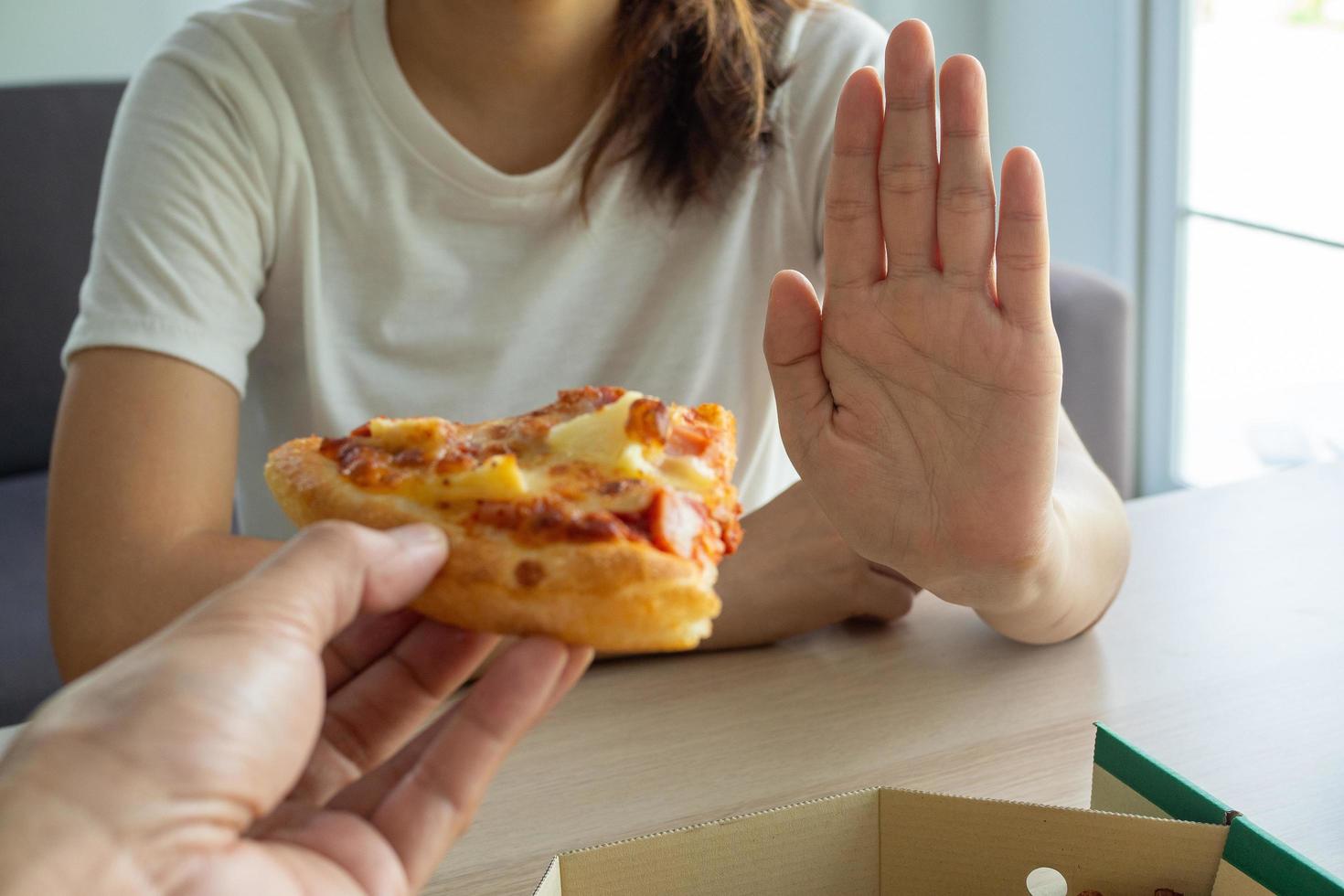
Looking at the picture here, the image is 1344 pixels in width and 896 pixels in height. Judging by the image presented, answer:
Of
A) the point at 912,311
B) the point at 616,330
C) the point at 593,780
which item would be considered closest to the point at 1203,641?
the point at 912,311

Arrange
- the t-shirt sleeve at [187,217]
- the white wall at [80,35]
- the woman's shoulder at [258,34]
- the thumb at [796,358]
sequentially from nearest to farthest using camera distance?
1. the thumb at [796,358]
2. the t-shirt sleeve at [187,217]
3. the woman's shoulder at [258,34]
4. the white wall at [80,35]

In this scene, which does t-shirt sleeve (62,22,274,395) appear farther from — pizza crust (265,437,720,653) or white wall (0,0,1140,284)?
white wall (0,0,1140,284)

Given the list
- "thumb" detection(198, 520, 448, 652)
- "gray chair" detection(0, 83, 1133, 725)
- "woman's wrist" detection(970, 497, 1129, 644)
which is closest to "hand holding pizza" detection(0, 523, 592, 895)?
"thumb" detection(198, 520, 448, 652)

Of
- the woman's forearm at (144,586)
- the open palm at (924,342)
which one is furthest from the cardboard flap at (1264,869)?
the woman's forearm at (144,586)

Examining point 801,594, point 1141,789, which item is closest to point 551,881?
point 1141,789

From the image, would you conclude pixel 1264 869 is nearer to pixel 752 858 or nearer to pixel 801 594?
pixel 752 858

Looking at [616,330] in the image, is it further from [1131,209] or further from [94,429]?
[1131,209]

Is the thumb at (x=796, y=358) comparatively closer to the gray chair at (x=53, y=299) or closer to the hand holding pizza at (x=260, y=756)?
the hand holding pizza at (x=260, y=756)
